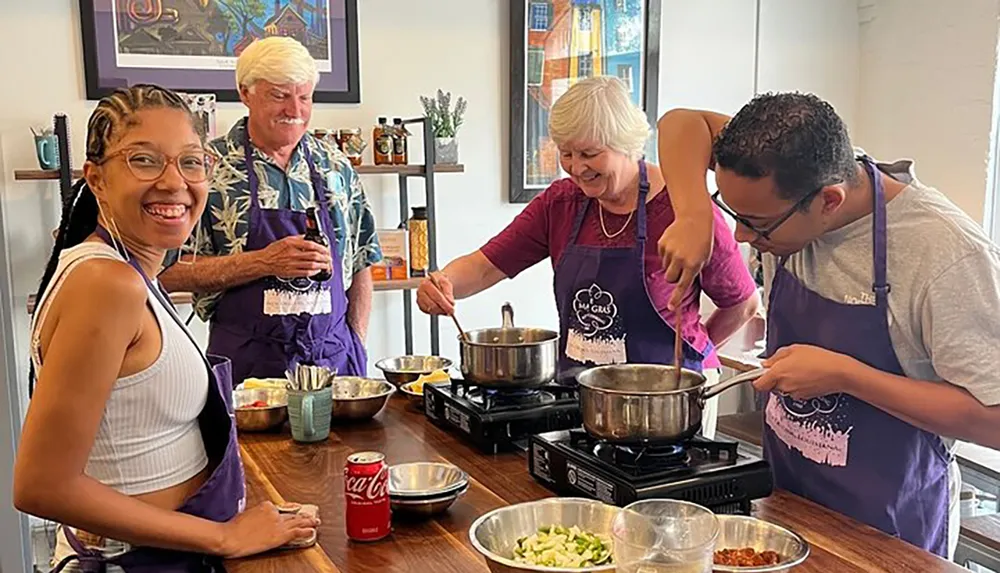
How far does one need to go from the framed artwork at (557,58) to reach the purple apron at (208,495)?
109 inches

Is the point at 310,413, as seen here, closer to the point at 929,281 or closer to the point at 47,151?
the point at 929,281

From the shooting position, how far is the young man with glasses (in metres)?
1.47

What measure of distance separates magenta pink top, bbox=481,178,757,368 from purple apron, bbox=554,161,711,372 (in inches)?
1.0

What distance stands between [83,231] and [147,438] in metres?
0.33

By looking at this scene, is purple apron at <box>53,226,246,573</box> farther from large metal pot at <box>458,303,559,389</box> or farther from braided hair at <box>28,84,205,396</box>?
large metal pot at <box>458,303,559,389</box>

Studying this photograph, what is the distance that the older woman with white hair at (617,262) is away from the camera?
228 centimetres

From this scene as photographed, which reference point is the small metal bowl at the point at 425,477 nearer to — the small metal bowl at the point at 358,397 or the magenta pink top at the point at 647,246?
the small metal bowl at the point at 358,397

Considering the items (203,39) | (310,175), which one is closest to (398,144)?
(203,39)

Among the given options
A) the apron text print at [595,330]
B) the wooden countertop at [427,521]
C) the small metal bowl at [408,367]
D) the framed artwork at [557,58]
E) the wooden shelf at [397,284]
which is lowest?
the wooden countertop at [427,521]

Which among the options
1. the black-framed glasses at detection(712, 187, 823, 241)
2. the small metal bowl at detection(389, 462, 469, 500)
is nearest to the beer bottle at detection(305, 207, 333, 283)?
the small metal bowl at detection(389, 462, 469, 500)

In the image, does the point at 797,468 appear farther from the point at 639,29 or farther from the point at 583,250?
the point at 639,29

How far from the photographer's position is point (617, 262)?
232 centimetres

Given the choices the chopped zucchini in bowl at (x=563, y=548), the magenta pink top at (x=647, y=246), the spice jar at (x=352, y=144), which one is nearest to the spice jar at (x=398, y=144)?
the spice jar at (x=352, y=144)

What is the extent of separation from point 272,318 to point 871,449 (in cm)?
168
